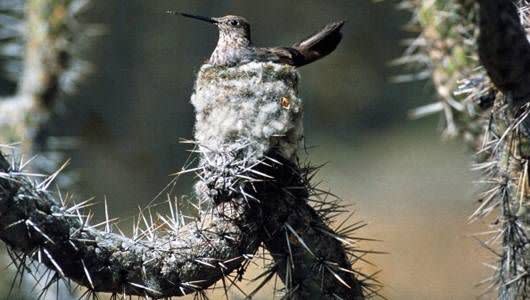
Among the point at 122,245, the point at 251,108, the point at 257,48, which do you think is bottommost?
the point at 122,245

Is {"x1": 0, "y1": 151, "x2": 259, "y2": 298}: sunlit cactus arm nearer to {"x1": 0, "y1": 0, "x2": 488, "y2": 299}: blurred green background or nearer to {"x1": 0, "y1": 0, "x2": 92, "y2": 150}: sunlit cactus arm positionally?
{"x1": 0, "y1": 0, "x2": 92, "y2": 150}: sunlit cactus arm

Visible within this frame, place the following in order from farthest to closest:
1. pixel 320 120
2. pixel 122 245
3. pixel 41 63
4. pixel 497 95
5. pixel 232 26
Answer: pixel 320 120 < pixel 41 63 < pixel 232 26 < pixel 497 95 < pixel 122 245

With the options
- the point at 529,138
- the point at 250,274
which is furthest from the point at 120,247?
the point at 250,274

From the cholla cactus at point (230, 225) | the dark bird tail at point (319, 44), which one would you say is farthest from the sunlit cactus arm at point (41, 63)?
the cholla cactus at point (230, 225)

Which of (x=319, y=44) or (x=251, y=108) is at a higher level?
(x=319, y=44)

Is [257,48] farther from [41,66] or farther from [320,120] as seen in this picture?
[320,120]

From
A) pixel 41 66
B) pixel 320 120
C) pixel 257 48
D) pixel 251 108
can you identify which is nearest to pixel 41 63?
pixel 41 66

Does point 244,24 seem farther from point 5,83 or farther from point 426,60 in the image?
point 5,83
